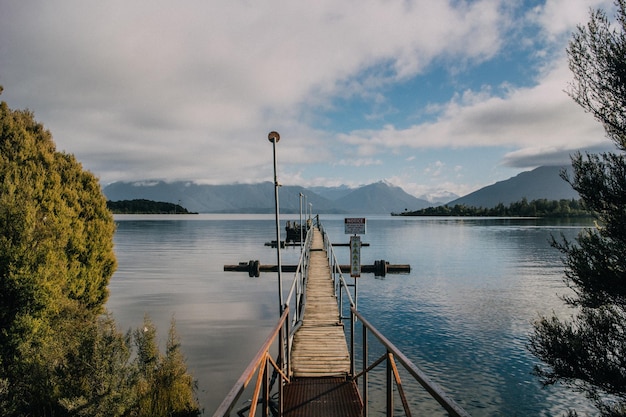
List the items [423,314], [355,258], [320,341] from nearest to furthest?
[320,341] → [355,258] → [423,314]

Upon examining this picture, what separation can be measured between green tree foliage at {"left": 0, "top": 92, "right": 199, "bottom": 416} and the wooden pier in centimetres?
439

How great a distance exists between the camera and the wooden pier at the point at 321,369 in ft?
24.1

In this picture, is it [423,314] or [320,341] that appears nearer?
[320,341]

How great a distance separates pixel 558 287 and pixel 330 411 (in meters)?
33.4

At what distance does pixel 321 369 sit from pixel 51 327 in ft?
28.1

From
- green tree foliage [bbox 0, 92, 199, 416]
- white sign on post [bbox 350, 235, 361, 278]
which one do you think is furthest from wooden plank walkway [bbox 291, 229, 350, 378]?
green tree foliage [bbox 0, 92, 199, 416]

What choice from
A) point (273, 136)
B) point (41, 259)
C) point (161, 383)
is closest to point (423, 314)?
point (161, 383)

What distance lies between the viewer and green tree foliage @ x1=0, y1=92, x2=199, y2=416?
31.2ft

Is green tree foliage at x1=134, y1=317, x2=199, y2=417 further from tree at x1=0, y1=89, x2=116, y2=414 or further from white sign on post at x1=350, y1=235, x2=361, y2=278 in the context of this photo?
white sign on post at x1=350, y1=235, x2=361, y2=278

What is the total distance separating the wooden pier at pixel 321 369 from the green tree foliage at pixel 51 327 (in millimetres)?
4389

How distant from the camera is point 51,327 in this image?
11.5 meters

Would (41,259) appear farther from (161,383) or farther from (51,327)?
(161,383)

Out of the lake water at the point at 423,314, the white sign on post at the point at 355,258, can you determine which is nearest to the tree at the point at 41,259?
the lake water at the point at 423,314

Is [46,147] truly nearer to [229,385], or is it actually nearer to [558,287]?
[229,385]
